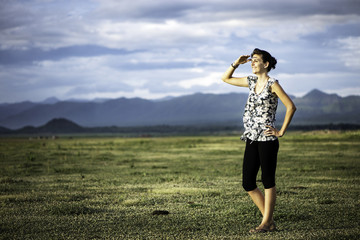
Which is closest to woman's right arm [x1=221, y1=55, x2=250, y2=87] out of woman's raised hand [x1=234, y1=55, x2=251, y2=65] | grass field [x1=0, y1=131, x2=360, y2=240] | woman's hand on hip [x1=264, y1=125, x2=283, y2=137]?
woman's raised hand [x1=234, y1=55, x2=251, y2=65]

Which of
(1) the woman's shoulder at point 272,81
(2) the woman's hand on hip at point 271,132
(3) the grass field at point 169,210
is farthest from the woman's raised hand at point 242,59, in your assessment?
(3) the grass field at point 169,210

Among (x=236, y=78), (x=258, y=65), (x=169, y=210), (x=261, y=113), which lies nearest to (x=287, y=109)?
(x=261, y=113)

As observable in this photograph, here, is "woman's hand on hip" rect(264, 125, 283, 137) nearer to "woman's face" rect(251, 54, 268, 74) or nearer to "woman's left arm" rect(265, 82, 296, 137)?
"woman's left arm" rect(265, 82, 296, 137)

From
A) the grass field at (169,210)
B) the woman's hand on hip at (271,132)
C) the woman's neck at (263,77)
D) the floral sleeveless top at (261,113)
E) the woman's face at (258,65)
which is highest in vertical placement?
the woman's face at (258,65)

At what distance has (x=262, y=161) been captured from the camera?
279 inches

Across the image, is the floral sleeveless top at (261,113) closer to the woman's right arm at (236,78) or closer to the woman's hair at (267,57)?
the woman's hair at (267,57)

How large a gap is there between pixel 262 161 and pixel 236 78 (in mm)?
1575

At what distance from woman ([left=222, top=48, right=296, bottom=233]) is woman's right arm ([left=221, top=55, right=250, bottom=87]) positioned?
13 centimetres

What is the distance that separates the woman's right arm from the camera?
24.9 feet

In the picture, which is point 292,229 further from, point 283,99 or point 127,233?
point 127,233

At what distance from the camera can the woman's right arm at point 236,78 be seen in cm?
759

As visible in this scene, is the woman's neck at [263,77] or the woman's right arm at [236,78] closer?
the woman's neck at [263,77]

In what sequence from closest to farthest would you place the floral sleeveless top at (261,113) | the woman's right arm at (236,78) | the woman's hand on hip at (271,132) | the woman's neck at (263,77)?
1. the woman's hand on hip at (271,132)
2. the floral sleeveless top at (261,113)
3. the woman's neck at (263,77)
4. the woman's right arm at (236,78)

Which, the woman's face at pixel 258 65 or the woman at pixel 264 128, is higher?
the woman's face at pixel 258 65
